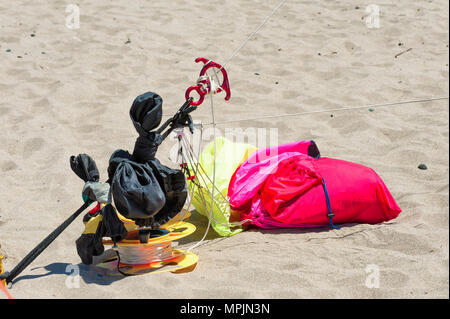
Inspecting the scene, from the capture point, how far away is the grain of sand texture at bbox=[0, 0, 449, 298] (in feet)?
8.70

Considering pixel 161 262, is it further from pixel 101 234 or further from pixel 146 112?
pixel 146 112

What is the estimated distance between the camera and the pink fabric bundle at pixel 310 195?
10.5ft

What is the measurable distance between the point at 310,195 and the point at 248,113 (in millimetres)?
1823

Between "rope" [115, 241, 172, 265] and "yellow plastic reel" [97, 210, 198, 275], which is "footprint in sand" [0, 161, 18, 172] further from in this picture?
"rope" [115, 241, 172, 265]

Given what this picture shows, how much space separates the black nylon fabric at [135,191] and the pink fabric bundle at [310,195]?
77cm

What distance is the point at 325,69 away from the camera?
5672 mm

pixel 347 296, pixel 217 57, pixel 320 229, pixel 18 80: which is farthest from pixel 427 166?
pixel 18 80

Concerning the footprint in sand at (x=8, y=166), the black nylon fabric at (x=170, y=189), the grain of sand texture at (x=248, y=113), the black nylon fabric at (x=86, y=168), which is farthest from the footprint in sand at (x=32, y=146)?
the black nylon fabric at (x=170, y=189)

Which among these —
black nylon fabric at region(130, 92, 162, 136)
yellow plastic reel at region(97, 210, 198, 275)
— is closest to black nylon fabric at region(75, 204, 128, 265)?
yellow plastic reel at region(97, 210, 198, 275)

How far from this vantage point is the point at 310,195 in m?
3.21

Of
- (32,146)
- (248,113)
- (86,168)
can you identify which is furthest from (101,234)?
(248,113)

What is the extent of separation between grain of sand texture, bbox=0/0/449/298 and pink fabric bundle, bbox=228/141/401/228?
0.08 metres

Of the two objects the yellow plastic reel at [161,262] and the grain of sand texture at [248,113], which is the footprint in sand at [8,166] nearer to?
the grain of sand texture at [248,113]
